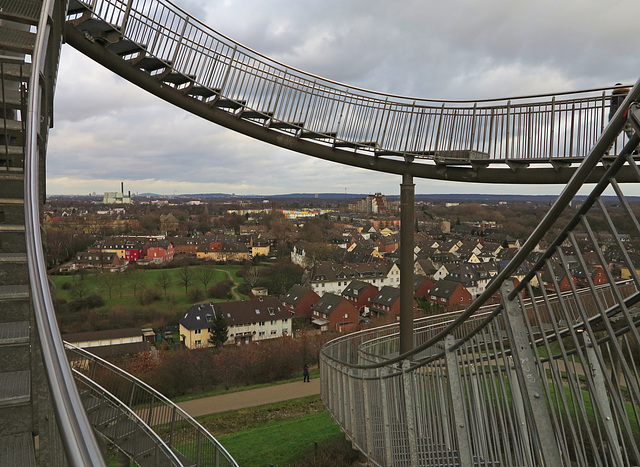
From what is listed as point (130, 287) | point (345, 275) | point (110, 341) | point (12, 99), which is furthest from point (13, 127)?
point (345, 275)

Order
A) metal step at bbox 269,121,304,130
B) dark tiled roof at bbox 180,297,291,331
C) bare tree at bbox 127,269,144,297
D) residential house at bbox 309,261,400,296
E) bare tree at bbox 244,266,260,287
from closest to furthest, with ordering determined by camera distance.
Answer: metal step at bbox 269,121,304,130 → dark tiled roof at bbox 180,297,291,331 → bare tree at bbox 127,269,144,297 → residential house at bbox 309,261,400,296 → bare tree at bbox 244,266,260,287

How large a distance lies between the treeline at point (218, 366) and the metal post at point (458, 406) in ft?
60.7

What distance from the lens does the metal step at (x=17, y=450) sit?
2072mm

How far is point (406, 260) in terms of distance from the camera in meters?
6.94

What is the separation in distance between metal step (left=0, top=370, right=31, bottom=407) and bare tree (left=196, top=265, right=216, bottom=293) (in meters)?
34.9

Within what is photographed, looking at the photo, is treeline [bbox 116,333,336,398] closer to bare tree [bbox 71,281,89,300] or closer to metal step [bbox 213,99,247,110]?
bare tree [bbox 71,281,89,300]

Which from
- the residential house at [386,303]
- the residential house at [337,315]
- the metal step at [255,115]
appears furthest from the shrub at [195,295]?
the metal step at [255,115]

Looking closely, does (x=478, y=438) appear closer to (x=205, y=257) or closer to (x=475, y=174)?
(x=475, y=174)

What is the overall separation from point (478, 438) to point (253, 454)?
9.86 meters

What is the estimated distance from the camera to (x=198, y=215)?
192ft

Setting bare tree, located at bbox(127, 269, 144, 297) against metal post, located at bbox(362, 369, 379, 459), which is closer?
metal post, located at bbox(362, 369, 379, 459)

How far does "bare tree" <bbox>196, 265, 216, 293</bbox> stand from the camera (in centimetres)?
3703

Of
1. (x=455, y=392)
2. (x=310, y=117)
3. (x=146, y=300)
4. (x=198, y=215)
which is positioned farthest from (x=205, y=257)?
(x=455, y=392)

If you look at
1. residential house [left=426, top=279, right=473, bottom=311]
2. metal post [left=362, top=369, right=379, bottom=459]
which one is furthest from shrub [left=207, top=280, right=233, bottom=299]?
metal post [left=362, top=369, right=379, bottom=459]
